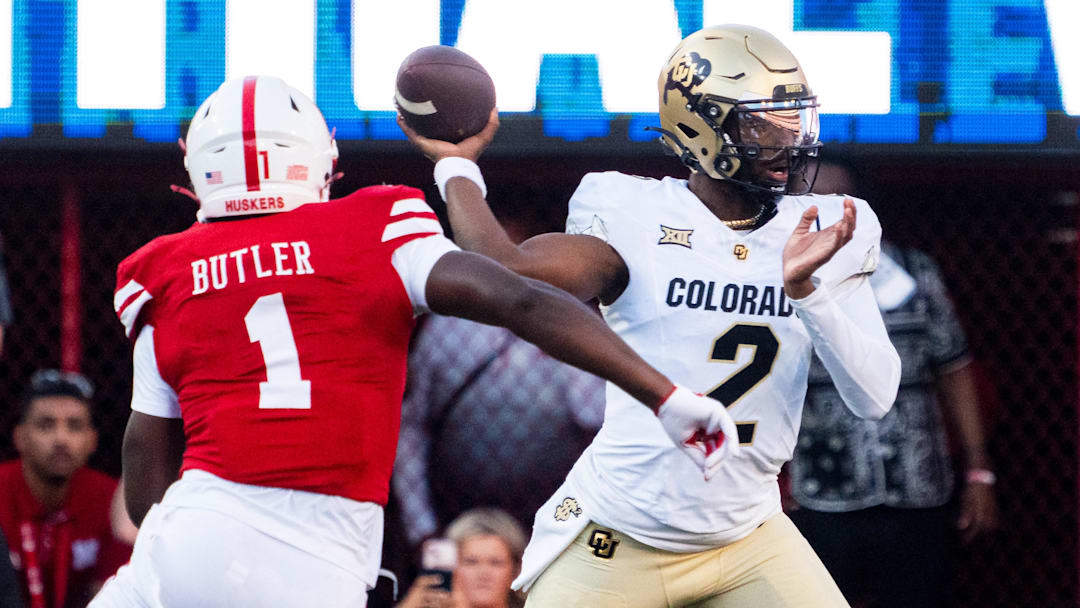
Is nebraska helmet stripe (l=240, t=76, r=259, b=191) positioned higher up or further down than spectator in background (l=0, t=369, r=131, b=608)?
higher up

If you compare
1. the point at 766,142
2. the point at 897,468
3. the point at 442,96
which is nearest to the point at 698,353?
the point at 766,142

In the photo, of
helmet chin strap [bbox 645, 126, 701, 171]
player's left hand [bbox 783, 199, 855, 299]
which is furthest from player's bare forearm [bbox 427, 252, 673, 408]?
helmet chin strap [bbox 645, 126, 701, 171]

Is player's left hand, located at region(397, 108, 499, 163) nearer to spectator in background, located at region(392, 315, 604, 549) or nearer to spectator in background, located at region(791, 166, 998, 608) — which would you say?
spectator in background, located at region(791, 166, 998, 608)

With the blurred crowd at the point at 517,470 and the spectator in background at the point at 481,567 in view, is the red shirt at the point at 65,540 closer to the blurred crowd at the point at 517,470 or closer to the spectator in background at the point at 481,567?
the blurred crowd at the point at 517,470

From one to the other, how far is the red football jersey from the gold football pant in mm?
579

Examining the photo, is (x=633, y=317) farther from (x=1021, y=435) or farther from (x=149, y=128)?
(x=1021, y=435)

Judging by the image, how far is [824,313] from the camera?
8.80 feet

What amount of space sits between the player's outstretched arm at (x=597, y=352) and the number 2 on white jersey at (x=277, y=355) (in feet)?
1.14

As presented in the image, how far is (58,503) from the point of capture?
→ 475 cm


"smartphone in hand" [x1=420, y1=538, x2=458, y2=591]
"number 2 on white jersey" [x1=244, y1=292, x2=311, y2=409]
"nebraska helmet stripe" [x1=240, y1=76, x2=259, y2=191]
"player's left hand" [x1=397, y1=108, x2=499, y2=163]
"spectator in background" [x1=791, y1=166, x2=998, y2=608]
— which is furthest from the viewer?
"smartphone in hand" [x1=420, y1=538, x2=458, y2=591]

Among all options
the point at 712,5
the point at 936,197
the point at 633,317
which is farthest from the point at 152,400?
the point at 936,197

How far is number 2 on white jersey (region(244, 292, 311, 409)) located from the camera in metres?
2.37

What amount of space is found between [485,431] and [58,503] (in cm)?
152

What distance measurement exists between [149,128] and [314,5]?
725 mm
